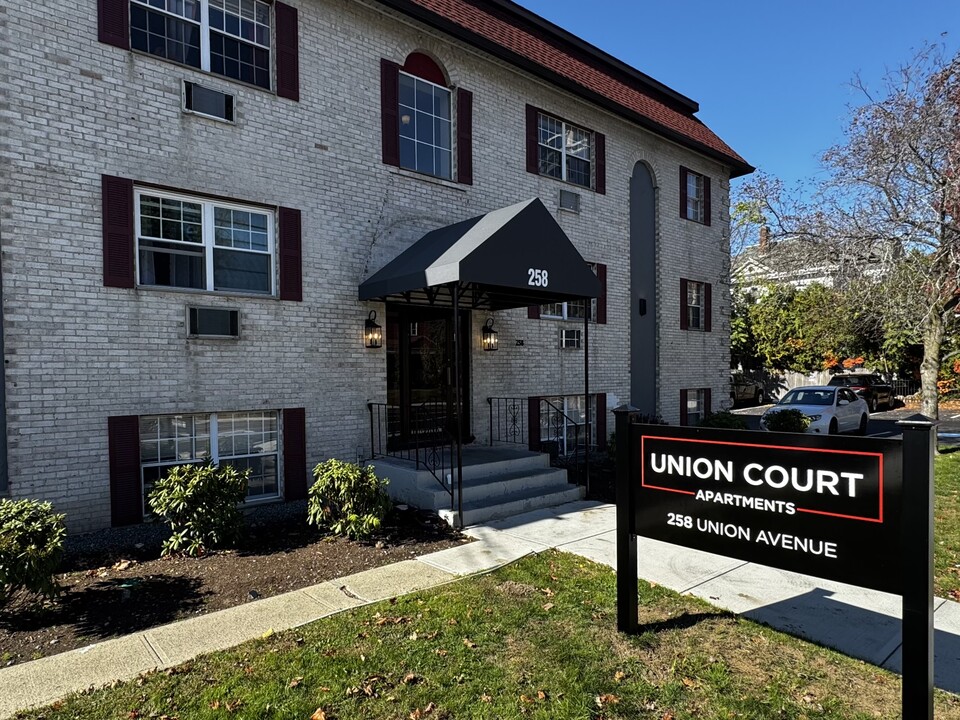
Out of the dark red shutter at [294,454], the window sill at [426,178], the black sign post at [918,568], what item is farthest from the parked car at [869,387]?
the black sign post at [918,568]

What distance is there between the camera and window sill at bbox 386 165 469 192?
966 centimetres

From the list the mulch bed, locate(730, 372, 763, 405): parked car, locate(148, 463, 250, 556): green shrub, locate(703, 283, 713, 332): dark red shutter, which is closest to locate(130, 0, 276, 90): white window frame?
locate(148, 463, 250, 556): green shrub

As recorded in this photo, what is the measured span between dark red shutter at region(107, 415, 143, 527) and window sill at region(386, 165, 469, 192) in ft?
17.4

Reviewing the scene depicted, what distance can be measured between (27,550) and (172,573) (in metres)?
1.33

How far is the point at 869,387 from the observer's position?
82.4ft

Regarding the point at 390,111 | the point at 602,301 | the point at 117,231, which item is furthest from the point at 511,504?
the point at 602,301

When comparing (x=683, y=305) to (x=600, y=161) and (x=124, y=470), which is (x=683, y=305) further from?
(x=124, y=470)

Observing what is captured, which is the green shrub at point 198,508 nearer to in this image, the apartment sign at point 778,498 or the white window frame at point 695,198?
the apartment sign at point 778,498

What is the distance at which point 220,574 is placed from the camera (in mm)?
5637

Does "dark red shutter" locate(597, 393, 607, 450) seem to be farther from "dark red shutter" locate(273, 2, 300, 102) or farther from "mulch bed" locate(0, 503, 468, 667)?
"dark red shutter" locate(273, 2, 300, 102)

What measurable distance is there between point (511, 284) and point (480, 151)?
14.4 ft

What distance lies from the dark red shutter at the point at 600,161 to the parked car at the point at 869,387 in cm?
1709

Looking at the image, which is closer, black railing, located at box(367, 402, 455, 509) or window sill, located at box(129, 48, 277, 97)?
window sill, located at box(129, 48, 277, 97)

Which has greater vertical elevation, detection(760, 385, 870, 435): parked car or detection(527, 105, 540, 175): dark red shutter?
detection(527, 105, 540, 175): dark red shutter
